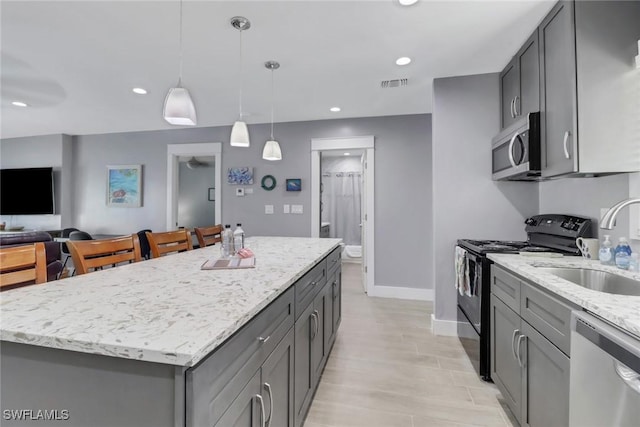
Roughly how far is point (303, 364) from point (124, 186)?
4.98 meters

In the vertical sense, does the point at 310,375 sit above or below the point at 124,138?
below

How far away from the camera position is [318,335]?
1815 mm

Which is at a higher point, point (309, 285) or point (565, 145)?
point (565, 145)

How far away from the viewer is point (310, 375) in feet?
5.33

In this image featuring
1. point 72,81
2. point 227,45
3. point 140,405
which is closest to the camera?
point 140,405

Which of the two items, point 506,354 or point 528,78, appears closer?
point 506,354

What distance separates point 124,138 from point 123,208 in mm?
1231

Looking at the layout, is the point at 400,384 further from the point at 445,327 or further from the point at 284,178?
the point at 284,178

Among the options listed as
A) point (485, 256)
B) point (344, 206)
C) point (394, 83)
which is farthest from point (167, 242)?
point (344, 206)

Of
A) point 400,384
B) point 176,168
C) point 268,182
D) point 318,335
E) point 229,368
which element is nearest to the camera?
point 229,368

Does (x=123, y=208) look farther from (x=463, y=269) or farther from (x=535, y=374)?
(x=535, y=374)

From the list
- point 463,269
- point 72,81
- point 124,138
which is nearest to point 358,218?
point 463,269

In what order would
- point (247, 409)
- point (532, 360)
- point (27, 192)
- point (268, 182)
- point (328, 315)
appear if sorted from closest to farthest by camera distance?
point (247, 409), point (532, 360), point (328, 315), point (268, 182), point (27, 192)

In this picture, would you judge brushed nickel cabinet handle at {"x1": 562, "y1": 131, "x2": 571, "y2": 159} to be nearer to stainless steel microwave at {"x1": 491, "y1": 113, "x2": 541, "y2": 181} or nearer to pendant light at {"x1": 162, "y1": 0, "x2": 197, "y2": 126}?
stainless steel microwave at {"x1": 491, "y1": 113, "x2": 541, "y2": 181}
